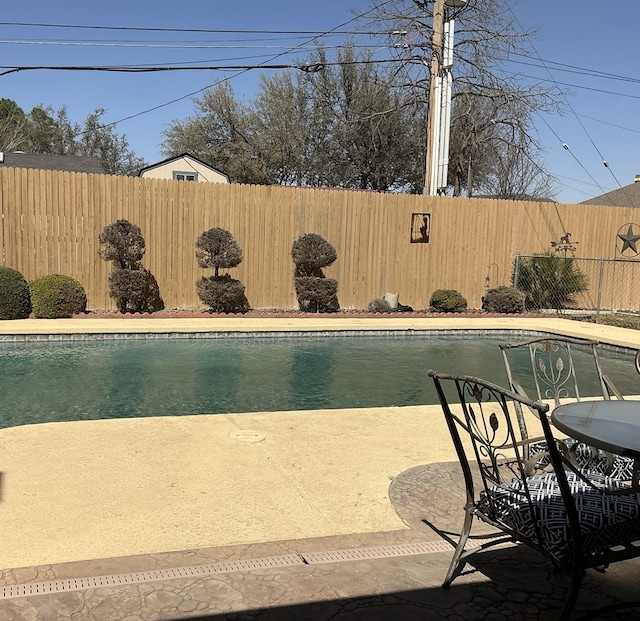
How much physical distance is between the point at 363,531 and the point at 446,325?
8.76 m

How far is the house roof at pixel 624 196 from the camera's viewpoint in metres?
27.4

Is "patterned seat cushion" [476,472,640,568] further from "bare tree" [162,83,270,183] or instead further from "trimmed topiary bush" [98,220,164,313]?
"bare tree" [162,83,270,183]

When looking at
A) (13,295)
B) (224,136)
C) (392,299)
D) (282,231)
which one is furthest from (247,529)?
(224,136)

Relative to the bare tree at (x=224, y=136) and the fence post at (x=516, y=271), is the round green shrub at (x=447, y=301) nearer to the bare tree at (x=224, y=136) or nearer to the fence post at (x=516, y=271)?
the fence post at (x=516, y=271)

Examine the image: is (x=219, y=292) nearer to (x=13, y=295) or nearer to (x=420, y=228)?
(x=13, y=295)

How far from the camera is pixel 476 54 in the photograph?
18.7 metres

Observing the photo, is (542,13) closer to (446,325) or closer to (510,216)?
(510,216)

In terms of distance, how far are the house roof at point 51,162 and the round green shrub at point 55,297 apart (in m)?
8.23

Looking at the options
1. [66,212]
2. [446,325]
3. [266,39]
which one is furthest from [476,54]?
[66,212]

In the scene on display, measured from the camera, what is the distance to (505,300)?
13.6m

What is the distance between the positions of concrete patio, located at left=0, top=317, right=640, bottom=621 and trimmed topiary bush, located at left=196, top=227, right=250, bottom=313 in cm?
729

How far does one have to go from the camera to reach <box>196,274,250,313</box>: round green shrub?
469 inches

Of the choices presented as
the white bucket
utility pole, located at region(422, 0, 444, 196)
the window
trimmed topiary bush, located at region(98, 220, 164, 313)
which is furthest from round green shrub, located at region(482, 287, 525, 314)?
the window

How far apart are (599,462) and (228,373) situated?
510cm
